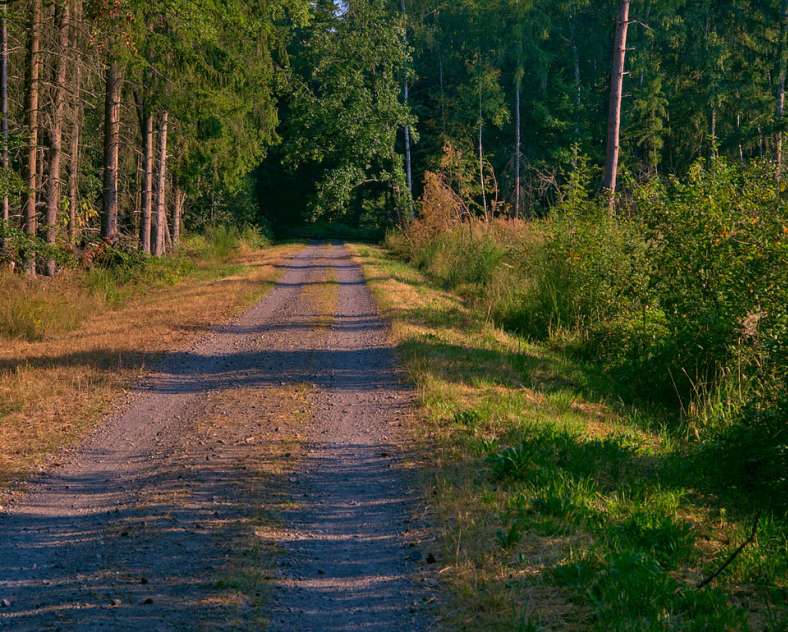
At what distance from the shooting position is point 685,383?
9.85 metres

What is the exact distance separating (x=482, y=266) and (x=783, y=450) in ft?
49.0

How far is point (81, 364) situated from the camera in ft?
36.2

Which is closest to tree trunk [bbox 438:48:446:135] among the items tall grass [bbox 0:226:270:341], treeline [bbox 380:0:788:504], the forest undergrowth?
treeline [bbox 380:0:788:504]

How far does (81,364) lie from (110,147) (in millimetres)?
12618

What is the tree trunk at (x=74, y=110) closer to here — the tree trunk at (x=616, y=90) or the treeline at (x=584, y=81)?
the tree trunk at (x=616, y=90)

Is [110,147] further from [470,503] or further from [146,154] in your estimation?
[470,503]

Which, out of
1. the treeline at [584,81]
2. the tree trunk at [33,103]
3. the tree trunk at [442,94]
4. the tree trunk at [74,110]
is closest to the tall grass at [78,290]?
the tree trunk at [33,103]

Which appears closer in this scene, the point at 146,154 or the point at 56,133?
the point at 56,133

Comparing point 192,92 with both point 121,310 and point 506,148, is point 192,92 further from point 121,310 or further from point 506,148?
point 506,148

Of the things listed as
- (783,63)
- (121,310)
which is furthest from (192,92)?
(783,63)

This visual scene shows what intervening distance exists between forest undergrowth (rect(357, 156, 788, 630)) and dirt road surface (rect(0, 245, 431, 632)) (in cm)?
47

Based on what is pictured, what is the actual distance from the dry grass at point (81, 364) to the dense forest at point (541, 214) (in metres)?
1.68

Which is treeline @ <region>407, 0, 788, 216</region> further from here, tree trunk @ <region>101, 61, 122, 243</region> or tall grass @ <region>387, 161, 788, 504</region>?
tall grass @ <region>387, 161, 788, 504</region>

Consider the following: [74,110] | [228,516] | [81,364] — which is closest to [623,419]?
[228,516]
